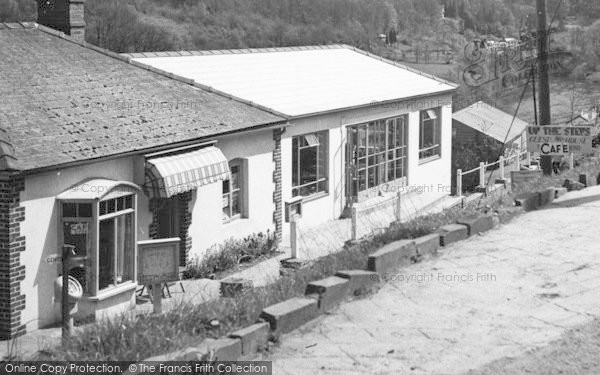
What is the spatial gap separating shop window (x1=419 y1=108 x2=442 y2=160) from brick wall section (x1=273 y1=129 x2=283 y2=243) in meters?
9.03

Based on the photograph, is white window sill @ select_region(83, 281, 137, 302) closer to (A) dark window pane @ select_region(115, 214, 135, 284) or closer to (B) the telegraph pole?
(A) dark window pane @ select_region(115, 214, 135, 284)

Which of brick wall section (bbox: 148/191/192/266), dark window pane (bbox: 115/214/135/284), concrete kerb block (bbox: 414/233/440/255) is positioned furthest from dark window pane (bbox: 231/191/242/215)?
concrete kerb block (bbox: 414/233/440/255)

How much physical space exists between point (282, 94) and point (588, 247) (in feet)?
43.6

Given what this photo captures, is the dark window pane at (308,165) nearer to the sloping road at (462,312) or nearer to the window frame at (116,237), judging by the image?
the window frame at (116,237)

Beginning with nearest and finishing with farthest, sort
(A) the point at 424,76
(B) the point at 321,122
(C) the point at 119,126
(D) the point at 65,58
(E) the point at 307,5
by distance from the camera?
(C) the point at 119,126, (D) the point at 65,58, (B) the point at 321,122, (A) the point at 424,76, (E) the point at 307,5

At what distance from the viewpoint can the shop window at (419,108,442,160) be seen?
30708mm

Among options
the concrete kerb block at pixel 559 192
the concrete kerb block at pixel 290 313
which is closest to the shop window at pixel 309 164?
the concrete kerb block at pixel 559 192

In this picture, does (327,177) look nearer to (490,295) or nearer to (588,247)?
(588,247)

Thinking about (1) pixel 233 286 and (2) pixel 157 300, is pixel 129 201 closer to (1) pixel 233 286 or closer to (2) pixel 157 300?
(1) pixel 233 286

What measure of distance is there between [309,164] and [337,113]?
5.47 feet

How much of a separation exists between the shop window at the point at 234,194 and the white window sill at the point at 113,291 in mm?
4689

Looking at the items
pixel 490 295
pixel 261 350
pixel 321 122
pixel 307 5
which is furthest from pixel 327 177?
pixel 307 5

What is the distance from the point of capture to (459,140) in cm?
4403

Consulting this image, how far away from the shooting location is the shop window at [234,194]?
2066 cm
